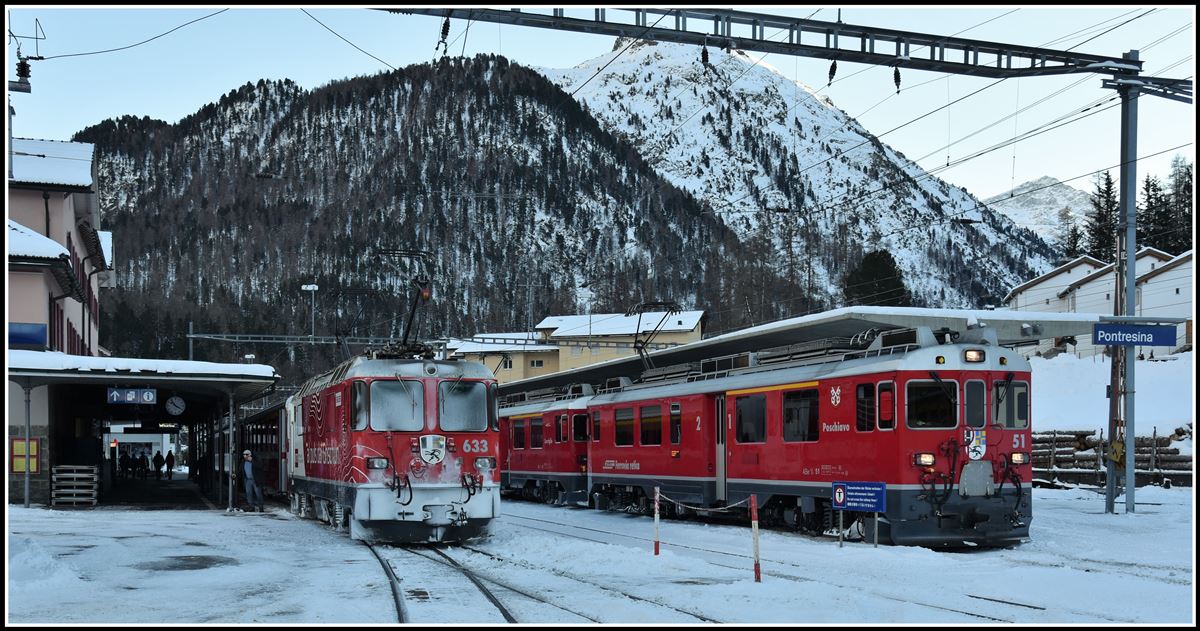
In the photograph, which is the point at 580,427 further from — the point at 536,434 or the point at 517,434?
the point at 517,434

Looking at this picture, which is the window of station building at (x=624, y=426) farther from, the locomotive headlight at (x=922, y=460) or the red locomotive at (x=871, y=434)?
the locomotive headlight at (x=922, y=460)

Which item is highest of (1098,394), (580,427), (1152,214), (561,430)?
(1152,214)

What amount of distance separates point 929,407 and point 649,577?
5783 mm

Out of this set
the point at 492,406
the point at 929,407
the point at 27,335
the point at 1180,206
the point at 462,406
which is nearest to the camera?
the point at 929,407

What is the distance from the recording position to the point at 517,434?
111 feet

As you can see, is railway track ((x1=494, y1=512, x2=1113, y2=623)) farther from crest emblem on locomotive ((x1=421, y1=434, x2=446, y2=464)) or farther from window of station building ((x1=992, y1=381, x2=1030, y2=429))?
window of station building ((x1=992, y1=381, x2=1030, y2=429))

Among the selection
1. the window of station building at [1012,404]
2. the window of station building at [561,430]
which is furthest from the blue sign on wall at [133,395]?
the window of station building at [1012,404]

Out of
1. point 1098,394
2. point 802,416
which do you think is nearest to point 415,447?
point 802,416

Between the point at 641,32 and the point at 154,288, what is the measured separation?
145 meters

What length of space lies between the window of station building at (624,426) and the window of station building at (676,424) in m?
2.24

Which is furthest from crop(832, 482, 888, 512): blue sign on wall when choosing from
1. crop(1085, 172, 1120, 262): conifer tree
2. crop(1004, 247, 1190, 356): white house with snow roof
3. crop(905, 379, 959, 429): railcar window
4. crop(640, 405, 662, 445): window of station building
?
crop(1085, 172, 1120, 262): conifer tree

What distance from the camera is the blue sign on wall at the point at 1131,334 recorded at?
20.4 m

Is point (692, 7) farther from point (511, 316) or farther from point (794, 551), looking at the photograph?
point (511, 316)

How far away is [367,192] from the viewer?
648ft
